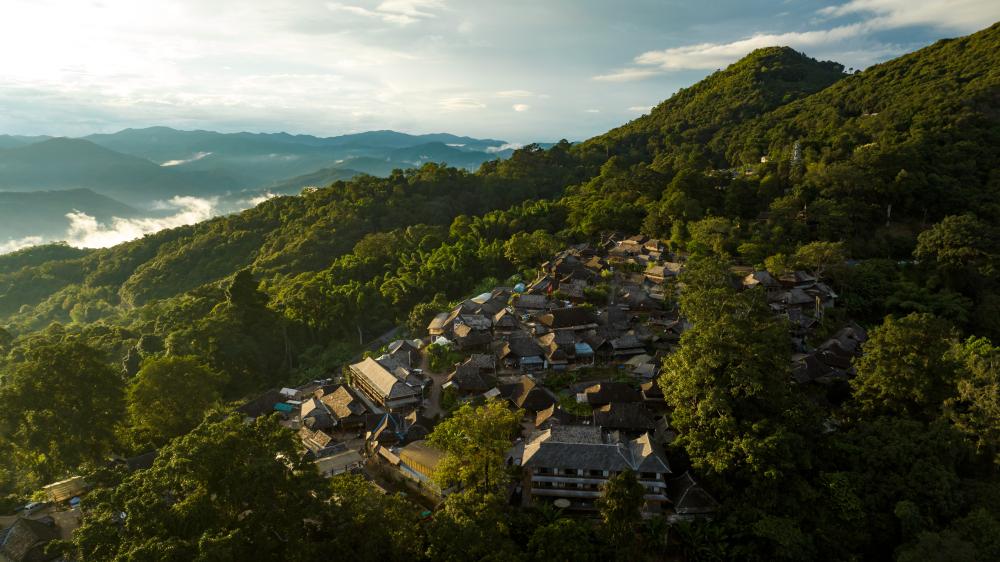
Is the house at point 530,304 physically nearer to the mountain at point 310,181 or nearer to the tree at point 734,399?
the tree at point 734,399

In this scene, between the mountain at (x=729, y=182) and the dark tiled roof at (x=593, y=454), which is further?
the mountain at (x=729, y=182)

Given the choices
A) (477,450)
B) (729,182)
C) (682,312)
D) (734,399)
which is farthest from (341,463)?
(729,182)

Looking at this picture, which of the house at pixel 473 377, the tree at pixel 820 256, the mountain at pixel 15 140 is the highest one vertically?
the mountain at pixel 15 140

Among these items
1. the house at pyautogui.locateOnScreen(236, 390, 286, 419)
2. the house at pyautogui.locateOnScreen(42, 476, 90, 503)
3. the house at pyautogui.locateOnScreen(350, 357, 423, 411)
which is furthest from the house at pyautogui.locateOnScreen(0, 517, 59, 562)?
the house at pyautogui.locateOnScreen(350, 357, 423, 411)

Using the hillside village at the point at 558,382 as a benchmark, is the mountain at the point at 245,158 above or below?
above

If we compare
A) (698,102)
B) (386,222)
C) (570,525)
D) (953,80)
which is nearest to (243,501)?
(570,525)

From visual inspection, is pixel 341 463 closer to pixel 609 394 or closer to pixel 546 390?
pixel 546 390

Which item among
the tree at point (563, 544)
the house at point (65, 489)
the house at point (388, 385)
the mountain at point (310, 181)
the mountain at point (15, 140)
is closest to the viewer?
the tree at point (563, 544)

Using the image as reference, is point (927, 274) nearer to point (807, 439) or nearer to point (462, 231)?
point (807, 439)

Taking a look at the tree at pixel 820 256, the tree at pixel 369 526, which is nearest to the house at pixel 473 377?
the tree at pixel 369 526
